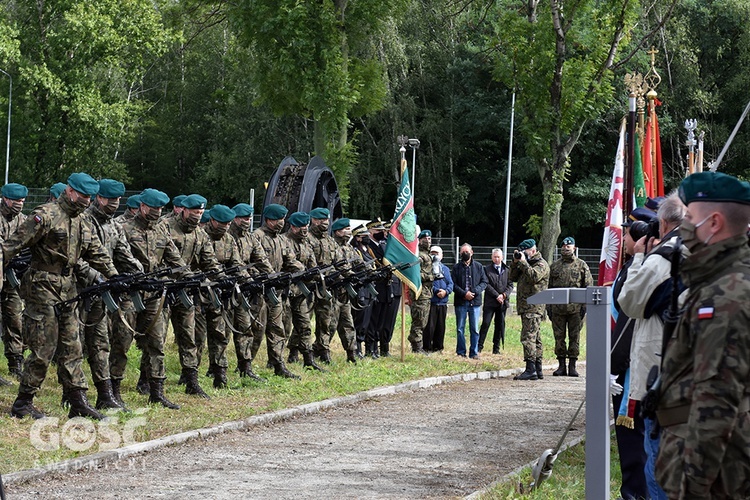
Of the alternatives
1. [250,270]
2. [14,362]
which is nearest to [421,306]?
[250,270]

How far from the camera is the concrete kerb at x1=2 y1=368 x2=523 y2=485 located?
8469 mm

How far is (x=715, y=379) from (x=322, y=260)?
1279 centimetres

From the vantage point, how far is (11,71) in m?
49.4

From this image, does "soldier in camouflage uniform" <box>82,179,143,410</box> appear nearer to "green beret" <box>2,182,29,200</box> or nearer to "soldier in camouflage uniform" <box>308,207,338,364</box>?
"green beret" <box>2,182,29,200</box>

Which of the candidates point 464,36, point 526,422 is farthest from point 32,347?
point 464,36

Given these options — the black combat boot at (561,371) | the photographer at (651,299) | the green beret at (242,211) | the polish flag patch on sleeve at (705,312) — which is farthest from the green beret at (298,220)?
the polish flag patch on sleeve at (705,312)

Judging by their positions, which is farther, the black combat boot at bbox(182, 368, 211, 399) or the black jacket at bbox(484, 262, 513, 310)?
the black jacket at bbox(484, 262, 513, 310)

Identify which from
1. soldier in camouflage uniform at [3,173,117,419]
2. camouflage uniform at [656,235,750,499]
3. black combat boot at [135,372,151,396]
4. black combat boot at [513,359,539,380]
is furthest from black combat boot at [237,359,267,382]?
camouflage uniform at [656,235,750,499]

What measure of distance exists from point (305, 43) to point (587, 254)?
1771 cm

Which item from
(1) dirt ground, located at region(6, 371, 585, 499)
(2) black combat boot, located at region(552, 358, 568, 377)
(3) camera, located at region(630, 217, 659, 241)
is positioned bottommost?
(2) black combat boot, located at region(552, 358, 568, 377)

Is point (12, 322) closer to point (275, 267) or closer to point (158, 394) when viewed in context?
point (158, 394)

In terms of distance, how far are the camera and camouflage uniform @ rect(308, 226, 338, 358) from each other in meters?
9.68

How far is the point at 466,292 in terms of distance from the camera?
21.1 meters

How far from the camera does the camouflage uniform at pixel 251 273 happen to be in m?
14.2
